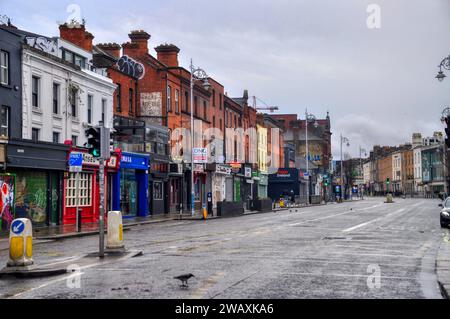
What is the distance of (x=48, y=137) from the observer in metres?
33.8

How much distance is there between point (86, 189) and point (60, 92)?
6497mm

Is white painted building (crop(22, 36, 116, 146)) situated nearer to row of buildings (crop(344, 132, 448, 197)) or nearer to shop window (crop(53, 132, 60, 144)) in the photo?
shop window (crop(53, 132, 60, 144))

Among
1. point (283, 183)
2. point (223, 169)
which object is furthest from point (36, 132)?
point (283, 183)

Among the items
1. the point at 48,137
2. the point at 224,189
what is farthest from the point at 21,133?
the point at 224,189

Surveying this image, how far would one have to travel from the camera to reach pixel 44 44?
112ft

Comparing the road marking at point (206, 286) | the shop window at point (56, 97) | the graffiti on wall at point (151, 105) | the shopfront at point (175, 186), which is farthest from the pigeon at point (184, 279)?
the shopfront at point (175, 186)

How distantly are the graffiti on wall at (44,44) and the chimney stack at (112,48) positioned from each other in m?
13.8

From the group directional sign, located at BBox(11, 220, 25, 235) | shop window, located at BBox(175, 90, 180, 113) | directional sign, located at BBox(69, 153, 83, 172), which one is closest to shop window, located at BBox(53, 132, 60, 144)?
directional sign, located at BBox(69, 153, 83, 172)

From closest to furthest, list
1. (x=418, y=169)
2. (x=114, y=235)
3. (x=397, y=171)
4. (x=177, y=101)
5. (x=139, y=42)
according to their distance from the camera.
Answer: (x=114, y=235)
(x=139, y=42)
(x=177, y=101)
(x=418, y=169)
(x=397, y=171)

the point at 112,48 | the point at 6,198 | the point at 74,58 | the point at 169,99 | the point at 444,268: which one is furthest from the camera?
the point at 169,99

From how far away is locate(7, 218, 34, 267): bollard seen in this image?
1293 centimetres

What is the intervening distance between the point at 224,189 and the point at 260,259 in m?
53.8

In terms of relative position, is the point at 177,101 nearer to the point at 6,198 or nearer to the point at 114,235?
the point at 6,198
